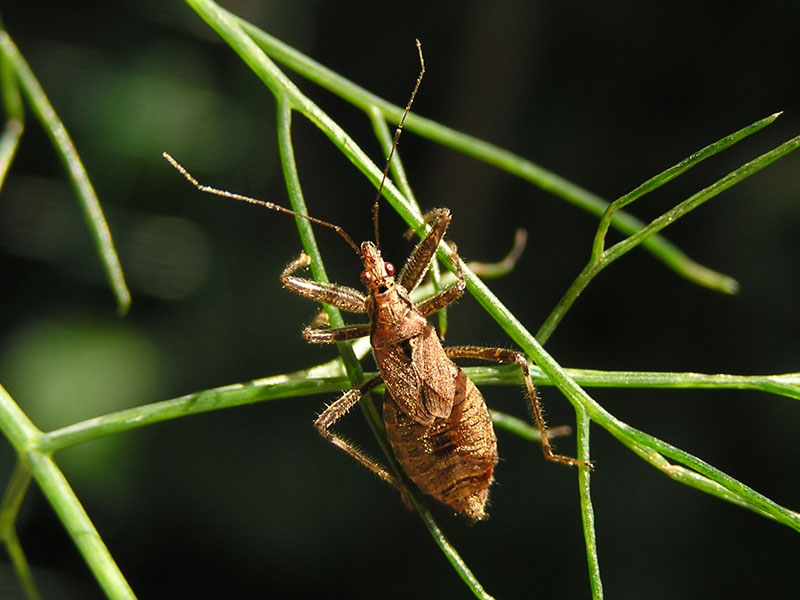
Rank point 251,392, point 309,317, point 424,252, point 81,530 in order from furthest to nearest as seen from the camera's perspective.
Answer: point 309,317 < point 424,252 < point 251,392 < point 81,530

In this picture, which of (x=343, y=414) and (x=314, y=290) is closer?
(x=343, y=414)

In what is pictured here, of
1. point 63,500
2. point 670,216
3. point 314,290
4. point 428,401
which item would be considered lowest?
point 670,216

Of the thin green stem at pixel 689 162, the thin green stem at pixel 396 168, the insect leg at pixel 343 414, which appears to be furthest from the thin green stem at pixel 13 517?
the thin green stem at pixel 689 162

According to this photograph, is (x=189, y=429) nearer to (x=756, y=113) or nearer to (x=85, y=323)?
(x=85, y=323)

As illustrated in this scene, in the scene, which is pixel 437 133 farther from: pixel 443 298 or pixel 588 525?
pixel 588 525

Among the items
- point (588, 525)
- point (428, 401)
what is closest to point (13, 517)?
point (428, 401)

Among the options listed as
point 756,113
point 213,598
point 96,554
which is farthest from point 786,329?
point 96,554
